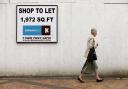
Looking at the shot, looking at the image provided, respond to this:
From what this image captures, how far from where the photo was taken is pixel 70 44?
15.4 meters

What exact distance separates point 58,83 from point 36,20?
2366mm

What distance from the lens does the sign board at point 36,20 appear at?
15.3 metres

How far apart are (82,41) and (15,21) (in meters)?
2.36

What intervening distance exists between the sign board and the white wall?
0.14 metres

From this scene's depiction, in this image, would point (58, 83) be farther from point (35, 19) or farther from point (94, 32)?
point (35, 19)

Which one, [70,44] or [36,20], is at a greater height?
[36,20]

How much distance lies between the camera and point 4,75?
15445 millimetres

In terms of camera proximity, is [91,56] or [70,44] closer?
[91,56]

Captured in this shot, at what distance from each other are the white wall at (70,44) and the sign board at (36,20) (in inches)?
5.7

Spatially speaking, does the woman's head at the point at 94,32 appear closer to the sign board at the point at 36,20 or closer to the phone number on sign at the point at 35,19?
the sign board at the point at 36,20

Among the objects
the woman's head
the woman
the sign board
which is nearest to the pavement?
the woman

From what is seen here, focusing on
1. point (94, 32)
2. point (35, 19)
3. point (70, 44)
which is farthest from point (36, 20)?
point (94, 32)

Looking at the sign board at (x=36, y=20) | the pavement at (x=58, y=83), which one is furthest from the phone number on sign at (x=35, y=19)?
the pavement at (x=58, y=83)

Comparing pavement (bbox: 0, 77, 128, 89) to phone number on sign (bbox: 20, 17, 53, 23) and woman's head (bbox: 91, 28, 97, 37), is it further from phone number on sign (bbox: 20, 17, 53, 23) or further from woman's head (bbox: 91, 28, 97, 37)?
phone number on sign (bbox: 20, 17, 53, 23)
